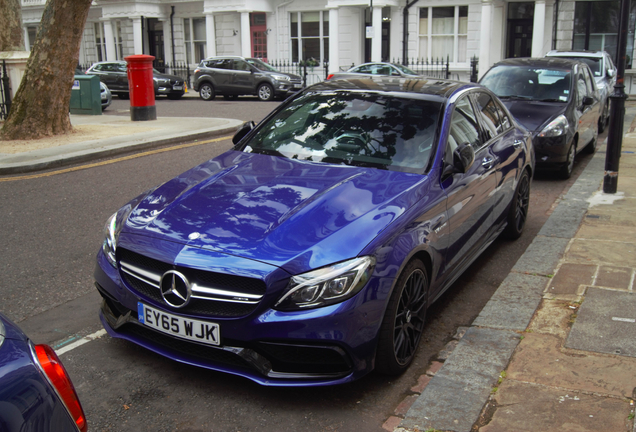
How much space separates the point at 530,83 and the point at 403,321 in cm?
750

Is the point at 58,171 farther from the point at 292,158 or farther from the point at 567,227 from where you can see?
the point at 567,227

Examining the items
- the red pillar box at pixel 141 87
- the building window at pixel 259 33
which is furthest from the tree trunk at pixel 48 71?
the building window at pixel 259 33

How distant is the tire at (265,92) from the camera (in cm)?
2450

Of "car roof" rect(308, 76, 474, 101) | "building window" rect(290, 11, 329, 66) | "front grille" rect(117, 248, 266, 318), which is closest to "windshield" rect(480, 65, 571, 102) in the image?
"car roof" rect(308, 76, 474, 101)

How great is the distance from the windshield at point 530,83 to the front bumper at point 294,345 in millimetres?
7527

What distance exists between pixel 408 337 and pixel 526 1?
87.3 ft

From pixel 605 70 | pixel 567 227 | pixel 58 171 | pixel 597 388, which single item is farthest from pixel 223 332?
pixel 605 70

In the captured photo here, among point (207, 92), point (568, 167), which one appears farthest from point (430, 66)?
point (568, 167)

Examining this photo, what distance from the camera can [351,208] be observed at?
376 cm

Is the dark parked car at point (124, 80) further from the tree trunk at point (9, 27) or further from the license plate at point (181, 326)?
the license plate at point (181, 326)

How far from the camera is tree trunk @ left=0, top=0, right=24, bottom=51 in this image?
16.8 metres

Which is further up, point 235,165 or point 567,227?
point 235,165

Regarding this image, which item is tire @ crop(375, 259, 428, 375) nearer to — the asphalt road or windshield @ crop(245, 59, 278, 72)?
the asphalt road

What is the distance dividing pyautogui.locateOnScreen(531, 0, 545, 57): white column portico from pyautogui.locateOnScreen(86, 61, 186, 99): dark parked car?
1428 cm
